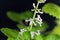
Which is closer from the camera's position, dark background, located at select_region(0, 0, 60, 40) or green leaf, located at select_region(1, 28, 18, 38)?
green leaf, located at select_region(1, 28, 18, 38)

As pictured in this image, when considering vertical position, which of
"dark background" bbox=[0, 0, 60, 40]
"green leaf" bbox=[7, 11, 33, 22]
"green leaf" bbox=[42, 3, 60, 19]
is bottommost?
"green leaf" bbox=[42, 3, 60, 19]

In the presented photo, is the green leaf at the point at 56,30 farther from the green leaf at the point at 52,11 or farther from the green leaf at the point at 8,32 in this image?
the green leaf at the point at 8,32

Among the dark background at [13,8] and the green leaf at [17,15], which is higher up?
the dark background at [13,8]

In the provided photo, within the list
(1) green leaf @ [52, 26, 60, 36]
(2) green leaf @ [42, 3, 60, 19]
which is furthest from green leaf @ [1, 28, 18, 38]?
(1) green leaf @ [52, 26, 60, 36]

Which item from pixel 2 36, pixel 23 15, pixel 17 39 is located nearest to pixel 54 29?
pixel 23 15

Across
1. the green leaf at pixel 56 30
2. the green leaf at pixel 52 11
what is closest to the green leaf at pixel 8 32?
the green leaf at pixel 52 11

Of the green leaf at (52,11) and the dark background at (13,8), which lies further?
the dark background at (13,8)

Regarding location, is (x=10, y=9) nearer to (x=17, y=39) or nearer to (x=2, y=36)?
(x=2, y=36)

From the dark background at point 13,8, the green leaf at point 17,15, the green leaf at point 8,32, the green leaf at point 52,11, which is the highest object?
the dark background at point 13,8

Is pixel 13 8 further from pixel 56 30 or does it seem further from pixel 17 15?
pixel 56 30

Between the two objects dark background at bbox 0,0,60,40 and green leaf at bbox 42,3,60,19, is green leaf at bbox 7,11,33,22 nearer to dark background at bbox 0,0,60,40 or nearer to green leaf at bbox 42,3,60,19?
dark background at bbox 0,0,60,40

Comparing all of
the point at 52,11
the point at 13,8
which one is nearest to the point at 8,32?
the point at 52,11
